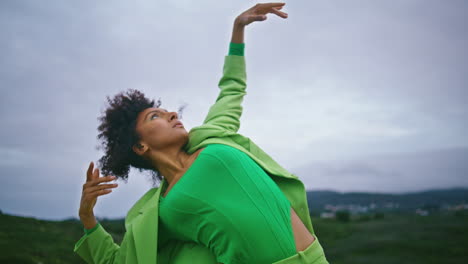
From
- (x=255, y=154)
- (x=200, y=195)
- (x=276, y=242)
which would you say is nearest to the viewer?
(x=276, y=242)

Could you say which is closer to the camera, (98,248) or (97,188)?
(97,188)

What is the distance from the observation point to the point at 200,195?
261 cm

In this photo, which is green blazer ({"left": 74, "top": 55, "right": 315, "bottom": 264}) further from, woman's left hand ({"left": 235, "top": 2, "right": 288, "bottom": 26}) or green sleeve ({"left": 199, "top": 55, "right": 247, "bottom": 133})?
woman's left hand ({"left": 235, "top": 2, "right": 288, "bottom": 26})

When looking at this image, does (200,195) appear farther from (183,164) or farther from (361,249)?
(361,249)

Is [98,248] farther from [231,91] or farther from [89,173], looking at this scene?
[231,91]

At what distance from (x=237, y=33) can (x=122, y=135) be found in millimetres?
1500

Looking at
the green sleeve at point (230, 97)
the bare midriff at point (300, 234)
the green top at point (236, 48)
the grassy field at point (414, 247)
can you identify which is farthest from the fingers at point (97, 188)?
the grassy field at point (414, 247)

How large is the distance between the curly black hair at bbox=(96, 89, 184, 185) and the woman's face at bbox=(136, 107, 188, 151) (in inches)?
3.3

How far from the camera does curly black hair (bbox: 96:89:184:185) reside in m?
3.20

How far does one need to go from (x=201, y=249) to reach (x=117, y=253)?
777 millimetres

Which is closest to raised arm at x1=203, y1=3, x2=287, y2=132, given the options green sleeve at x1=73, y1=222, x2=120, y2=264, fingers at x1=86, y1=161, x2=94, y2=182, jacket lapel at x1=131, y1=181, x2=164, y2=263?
jacket lapel at x1=131, y1=181, x2=164, y2=263

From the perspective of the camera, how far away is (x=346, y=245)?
1027cm

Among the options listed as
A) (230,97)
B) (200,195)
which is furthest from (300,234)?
(230,97)

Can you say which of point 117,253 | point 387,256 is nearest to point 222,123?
point 117,253
